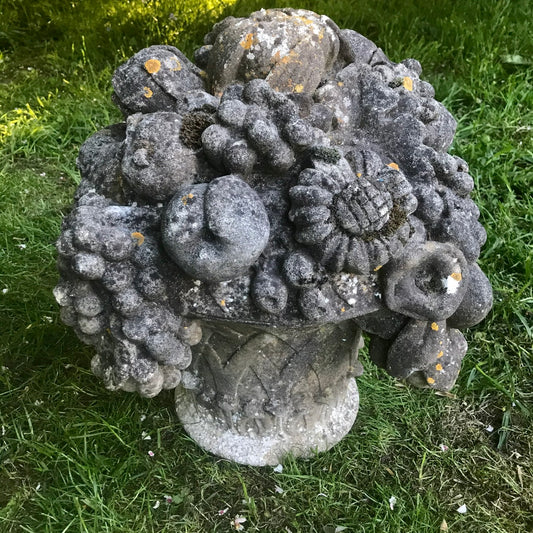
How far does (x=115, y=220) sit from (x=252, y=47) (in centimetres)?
54

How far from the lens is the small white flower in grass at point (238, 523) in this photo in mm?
1918

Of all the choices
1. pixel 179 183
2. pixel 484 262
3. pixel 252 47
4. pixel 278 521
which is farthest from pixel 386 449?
pixel 252 47

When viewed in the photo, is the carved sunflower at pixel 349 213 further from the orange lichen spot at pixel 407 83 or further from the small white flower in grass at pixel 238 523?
the small white flower in grass at pixel 238 523

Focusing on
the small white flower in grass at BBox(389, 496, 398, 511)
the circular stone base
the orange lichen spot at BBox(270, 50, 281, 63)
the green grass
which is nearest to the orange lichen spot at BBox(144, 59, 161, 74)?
the orange lichen spot at BBox(270, 50, 281, 63)

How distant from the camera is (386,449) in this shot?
2186 millimetres

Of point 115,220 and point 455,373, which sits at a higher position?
point 115,220

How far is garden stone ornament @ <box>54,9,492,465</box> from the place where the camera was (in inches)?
51.7

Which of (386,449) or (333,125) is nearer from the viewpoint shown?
(333,125)

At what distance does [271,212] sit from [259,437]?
37.5 inches

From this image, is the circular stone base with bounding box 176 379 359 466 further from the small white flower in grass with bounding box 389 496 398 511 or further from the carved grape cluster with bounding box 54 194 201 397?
the carved grape cluster with bounding box 54 194 201 397

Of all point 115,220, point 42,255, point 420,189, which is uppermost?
point 420,189

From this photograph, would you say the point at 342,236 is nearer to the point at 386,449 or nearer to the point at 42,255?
the point at 386,449

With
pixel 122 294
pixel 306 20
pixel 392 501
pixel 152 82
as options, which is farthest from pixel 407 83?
pixel 392 501

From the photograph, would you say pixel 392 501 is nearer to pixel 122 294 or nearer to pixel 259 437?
pixel 259 437
